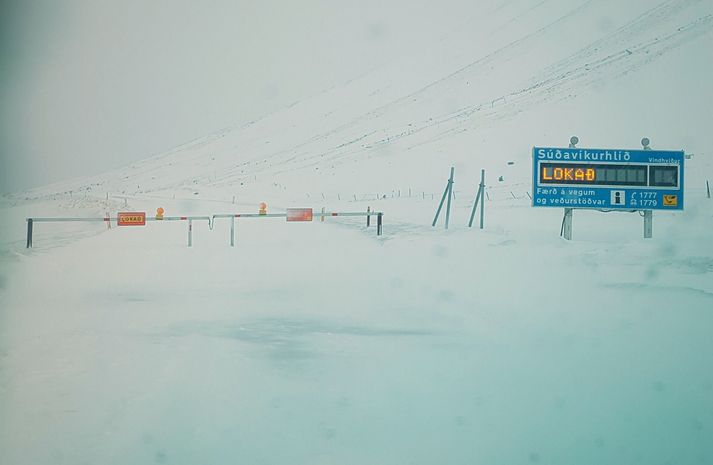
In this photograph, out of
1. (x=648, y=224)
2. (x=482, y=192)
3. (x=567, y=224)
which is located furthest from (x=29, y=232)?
(x=648, y=224)

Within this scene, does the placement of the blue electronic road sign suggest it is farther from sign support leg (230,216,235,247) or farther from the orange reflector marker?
sign support leg (230,216,235,247)

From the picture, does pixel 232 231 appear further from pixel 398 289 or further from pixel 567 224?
pixel 567 224

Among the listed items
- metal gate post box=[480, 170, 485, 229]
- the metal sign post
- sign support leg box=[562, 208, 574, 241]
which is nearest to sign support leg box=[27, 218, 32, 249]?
the metal sign post

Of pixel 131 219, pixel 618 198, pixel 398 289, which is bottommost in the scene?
pixel 398 289

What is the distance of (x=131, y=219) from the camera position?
4734 millimetres

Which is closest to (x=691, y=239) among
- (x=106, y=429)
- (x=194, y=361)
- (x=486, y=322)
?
(x=486, y=322)

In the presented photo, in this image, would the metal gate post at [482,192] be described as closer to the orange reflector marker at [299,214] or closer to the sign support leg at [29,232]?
the orange reflector marker at [299,214]

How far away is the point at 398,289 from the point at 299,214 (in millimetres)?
1373

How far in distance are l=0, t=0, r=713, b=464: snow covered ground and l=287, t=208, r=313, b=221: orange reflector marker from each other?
77mm

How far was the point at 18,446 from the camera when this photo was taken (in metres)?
2.77

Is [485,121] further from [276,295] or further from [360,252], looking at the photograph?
[276,295]

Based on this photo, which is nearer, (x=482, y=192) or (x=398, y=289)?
(x=398, y=289)

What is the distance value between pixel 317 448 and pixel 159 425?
76 cm

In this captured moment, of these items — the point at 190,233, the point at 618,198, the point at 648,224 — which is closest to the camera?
the point at 648,224
